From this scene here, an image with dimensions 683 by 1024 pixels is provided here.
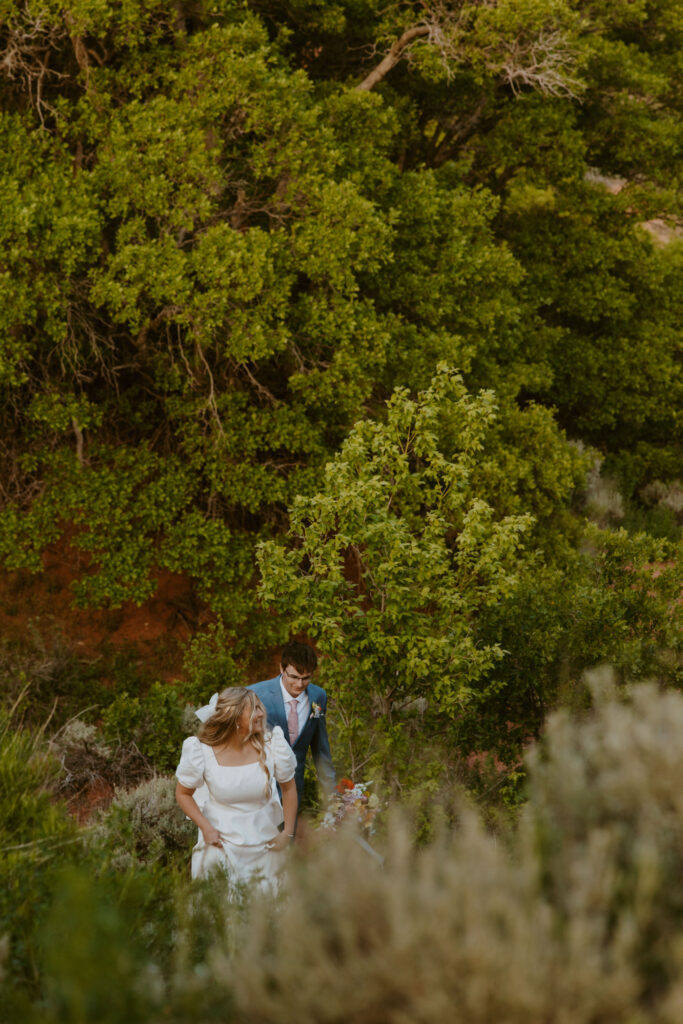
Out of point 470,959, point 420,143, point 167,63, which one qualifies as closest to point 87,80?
point 167,63

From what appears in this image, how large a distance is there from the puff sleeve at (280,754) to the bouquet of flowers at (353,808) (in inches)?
28.4

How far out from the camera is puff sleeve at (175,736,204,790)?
16.5ft

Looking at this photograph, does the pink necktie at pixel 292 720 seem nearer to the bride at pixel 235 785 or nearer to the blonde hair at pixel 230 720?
the bride at pixel 235 785

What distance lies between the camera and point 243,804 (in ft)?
16.8

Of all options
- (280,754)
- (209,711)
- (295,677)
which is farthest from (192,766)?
(295,677)

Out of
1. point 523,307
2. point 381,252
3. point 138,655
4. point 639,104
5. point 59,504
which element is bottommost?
point 138,655

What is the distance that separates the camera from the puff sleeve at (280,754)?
17.1ft

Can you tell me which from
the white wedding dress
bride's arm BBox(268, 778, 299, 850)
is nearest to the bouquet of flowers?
bride's arm BBox(268, 778, 299, 850)

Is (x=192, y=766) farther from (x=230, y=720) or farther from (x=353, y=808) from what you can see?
(x=353, y=808)

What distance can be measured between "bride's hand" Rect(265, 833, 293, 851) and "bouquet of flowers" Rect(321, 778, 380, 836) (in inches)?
23.2

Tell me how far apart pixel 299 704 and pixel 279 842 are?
953mm

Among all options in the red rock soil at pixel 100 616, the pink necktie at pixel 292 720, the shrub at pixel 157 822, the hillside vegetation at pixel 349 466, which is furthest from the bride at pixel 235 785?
the red rock soil at pixel 100 616

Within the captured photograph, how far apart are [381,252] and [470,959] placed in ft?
35.9

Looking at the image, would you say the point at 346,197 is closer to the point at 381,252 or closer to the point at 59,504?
the point at 381,252
